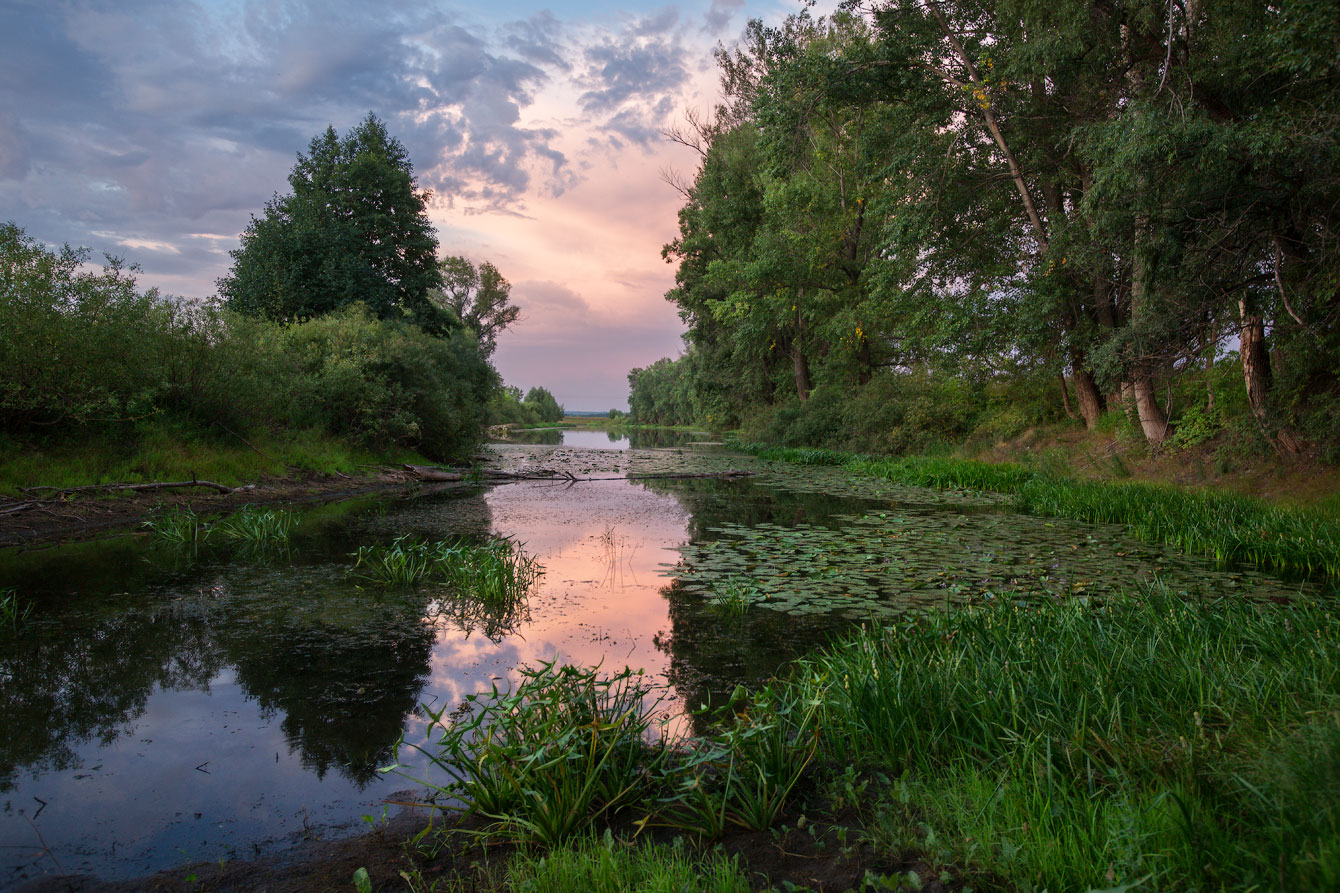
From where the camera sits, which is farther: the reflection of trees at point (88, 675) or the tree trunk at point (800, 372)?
the tree trunk at point (800, 372)

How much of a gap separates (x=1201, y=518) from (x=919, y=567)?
4.14 metres

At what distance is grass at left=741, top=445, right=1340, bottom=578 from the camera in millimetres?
7023

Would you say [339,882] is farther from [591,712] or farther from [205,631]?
[205,631]

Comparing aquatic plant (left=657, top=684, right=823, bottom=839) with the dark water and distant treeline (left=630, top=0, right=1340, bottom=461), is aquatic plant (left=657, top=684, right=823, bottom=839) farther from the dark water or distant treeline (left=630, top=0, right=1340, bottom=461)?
distant treeline (left=630, top=0, right=1340, bottom=461)

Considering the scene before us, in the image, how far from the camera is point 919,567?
7.43m

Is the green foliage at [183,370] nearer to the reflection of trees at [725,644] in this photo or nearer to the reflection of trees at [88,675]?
the reflection of trees at [88,675]

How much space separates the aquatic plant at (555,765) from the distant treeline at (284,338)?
1064cm

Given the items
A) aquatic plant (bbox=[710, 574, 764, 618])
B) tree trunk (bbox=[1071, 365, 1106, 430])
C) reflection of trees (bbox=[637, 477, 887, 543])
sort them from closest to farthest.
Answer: aquatic plant (bbox=[710, 574, 764, 618]), reflection of trees (bbox=[637, 477, 887, 543]), tree trunk (bbox=[1071, 365, 1106, 430])

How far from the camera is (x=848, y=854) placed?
2396 mm

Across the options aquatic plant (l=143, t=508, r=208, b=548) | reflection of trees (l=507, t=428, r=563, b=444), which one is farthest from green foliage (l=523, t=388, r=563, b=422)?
aquatic plant (l=143, t=508, r=208, b=548)

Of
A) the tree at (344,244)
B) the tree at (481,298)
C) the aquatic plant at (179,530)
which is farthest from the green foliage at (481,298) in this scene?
the aquatic plant at (179,530)

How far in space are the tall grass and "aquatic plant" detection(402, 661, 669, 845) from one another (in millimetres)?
979

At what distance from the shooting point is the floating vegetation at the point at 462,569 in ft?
22.0

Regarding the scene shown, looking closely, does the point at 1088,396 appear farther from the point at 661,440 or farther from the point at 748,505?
the point at 661,440
